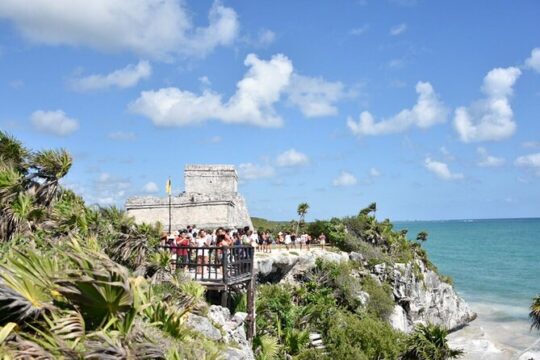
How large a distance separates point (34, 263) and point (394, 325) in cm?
2375

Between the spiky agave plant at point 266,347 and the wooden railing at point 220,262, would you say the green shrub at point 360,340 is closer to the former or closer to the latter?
the spiky agave plant at point 266,347

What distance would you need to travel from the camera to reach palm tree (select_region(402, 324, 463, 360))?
1878 cm

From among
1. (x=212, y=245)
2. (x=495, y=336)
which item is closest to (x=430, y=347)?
(x=212, y=245)

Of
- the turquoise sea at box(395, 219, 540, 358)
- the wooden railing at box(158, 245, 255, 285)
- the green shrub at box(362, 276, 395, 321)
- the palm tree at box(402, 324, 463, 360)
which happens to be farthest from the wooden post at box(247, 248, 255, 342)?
the turquoise sea at box(395, 219, 540, 358)

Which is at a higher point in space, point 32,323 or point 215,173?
point 215,173

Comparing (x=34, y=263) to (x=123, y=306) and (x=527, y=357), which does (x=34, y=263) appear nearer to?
(x=123, y=306)

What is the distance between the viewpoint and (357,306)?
25.2 metres

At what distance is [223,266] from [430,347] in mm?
8890

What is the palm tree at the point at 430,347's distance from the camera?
18781 mm

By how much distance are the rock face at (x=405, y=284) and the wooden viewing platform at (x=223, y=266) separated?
22.3 ft

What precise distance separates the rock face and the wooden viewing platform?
22.3 ft

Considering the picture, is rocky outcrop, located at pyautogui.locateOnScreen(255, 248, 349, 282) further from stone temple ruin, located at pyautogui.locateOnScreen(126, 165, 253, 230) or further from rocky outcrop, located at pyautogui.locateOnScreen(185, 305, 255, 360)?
stone temple ruin, located at pyautogui.locateOnScreen(126, 165, 253, 230)

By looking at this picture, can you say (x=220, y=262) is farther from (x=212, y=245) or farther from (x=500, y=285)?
(x=500, y=285)

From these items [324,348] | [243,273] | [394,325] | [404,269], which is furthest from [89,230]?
[404,269]
